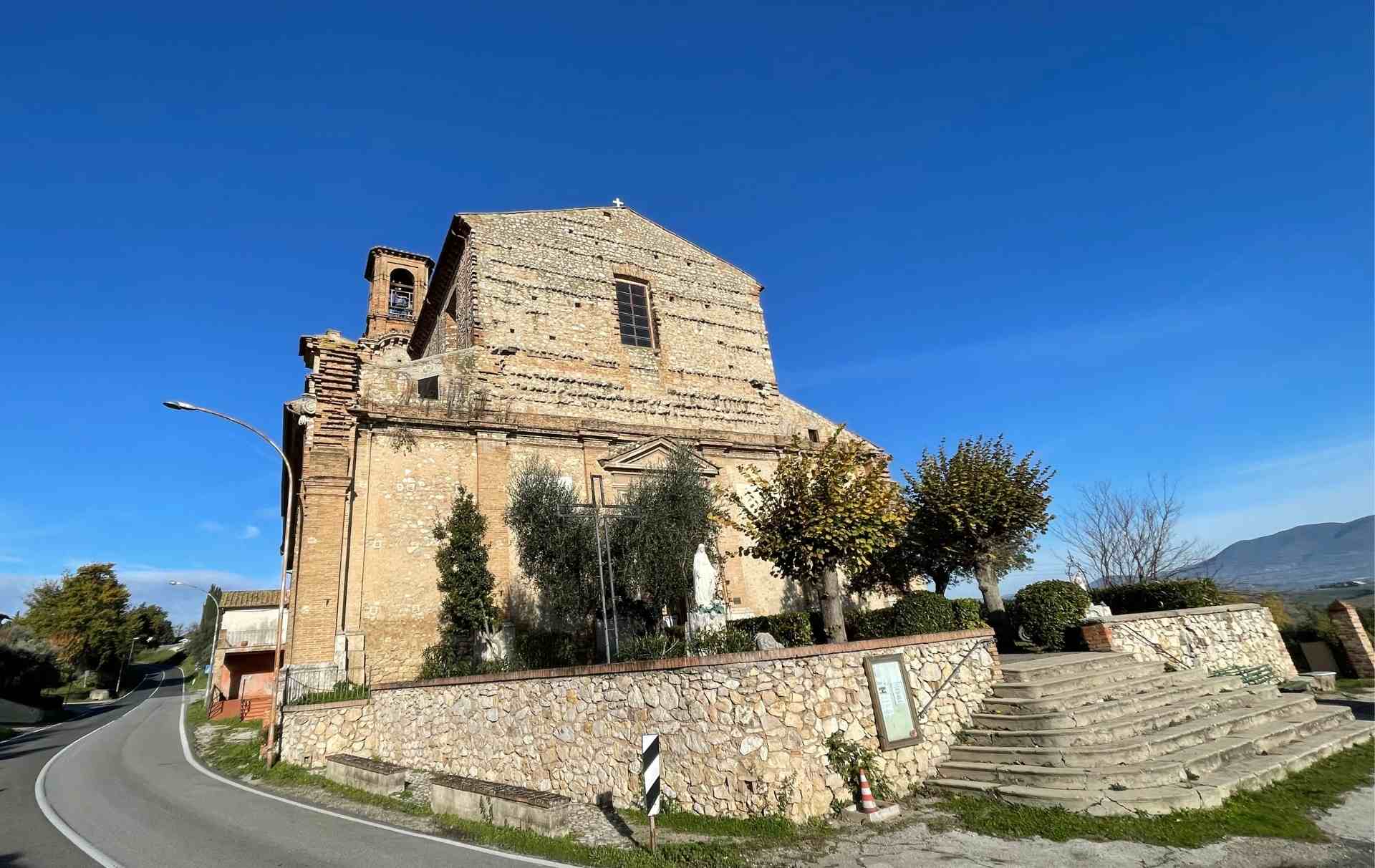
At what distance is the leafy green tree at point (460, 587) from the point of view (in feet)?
50.3

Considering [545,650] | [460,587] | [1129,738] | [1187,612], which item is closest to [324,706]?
[460,587]

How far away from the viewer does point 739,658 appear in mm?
7531

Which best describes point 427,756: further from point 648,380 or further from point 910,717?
point 648,380

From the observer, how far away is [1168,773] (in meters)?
7.24

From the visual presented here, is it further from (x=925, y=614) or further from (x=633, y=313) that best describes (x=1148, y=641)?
(x=633, y=313)

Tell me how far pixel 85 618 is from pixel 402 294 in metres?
35.5

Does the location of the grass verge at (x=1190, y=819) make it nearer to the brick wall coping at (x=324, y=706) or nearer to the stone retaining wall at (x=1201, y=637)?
the stone retaining wall at (x=1201, y=637)

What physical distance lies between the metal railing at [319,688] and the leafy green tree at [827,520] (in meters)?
9.27

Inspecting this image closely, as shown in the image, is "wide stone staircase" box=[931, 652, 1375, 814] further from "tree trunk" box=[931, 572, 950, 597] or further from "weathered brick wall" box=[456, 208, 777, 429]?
"weathered brick wall" box=[456, 208, 777, 429]

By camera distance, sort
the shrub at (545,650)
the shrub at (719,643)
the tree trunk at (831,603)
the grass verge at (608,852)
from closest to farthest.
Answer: the grass verge at (608,852) → the shrub at (719,643) → the tree trunk at (831,603) → the shrub at (545,650)

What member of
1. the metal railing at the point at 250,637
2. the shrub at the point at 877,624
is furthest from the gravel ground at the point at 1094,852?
the metal railing at the point at 250,637

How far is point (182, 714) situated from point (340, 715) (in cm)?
2470

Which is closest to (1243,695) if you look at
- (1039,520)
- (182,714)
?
(1039,520)

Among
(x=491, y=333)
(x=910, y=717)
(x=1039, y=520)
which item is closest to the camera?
(x=910, y=717)
